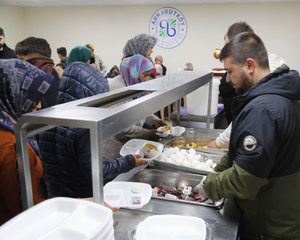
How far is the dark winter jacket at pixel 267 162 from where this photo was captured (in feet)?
3.56

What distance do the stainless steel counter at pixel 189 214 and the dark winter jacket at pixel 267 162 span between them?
0.08 meters

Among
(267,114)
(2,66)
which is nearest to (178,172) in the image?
(267,114)

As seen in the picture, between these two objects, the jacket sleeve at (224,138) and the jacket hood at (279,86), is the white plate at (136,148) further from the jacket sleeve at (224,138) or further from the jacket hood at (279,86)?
the jacket hood at (279,86)

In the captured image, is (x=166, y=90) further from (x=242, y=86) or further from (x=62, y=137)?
(x=62, y=137)

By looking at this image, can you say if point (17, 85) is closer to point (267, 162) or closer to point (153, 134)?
point (267, 162)

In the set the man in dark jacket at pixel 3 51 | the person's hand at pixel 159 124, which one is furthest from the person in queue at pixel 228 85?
the man in dark jacket at pixel 3 51

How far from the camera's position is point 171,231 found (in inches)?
40.2

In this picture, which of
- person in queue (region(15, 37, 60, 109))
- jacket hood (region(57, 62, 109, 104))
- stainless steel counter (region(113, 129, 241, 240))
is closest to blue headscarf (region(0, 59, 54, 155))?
jacket hood (region(57, 62, 109, 104))

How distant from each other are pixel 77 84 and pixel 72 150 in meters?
0.29

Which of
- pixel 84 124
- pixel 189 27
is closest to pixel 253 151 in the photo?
pixel 84 124

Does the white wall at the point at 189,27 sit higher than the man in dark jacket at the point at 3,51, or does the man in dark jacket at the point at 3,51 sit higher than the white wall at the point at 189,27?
the white wall at the point at 189,27

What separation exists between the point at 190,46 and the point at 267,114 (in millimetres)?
6974

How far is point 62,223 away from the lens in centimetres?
69

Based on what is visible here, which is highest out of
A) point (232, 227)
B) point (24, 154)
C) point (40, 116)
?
point (40, 116)
